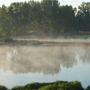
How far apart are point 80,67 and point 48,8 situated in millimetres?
49856

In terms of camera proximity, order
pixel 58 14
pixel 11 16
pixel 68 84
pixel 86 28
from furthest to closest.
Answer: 1. pixel 86 28
2. pixel 58 14
3. pixel 11 16
4. pixel 68 84

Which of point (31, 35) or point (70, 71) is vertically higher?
point (70, 71)

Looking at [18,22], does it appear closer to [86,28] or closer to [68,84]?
[86,28]

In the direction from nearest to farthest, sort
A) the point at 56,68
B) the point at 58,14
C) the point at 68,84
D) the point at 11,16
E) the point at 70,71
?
the point at 68,84 → the point at 70,71 → the point at 56,68 → the point at 11,16 → the point at 58,14

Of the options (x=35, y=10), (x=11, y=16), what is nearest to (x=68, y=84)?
(x=11, y=16)

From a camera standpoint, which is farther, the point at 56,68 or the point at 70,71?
the point at 56,68

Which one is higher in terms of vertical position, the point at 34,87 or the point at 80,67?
the point at 34,87

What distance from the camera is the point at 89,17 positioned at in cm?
7625

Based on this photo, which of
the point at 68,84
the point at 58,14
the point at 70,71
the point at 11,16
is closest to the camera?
the point at 68,84

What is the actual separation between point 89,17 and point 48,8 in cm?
1165

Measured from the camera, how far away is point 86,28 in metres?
73.9

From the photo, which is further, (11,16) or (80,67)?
→ (11,16)

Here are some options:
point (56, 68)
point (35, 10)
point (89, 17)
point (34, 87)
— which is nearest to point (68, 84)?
point (34, 87)

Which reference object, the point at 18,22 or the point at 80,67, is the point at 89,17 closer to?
the point at 18,22
